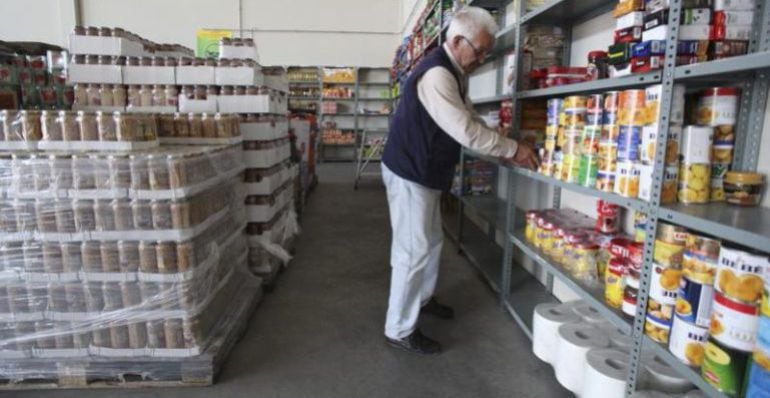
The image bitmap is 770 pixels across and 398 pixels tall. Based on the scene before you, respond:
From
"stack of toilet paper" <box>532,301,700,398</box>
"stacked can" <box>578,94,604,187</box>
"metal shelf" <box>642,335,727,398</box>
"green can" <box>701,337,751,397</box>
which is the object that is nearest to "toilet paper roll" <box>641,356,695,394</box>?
"stack of toilet paper" <box>532,301,700,398</box>

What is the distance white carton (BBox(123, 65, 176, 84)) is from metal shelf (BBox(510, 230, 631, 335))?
2.52 meters

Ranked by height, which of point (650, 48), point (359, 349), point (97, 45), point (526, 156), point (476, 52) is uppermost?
point (97, 45)

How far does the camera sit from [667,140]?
1.43 metres

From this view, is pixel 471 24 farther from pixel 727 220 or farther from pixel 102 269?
pixel 102 269

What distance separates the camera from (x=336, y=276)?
11.8 feet

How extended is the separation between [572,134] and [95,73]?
2953 millimetres

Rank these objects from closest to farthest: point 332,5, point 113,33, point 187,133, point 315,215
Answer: point 187,133 < point 113,33 < point 315,215 < point 332,5

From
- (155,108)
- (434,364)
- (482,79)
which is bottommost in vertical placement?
(434,364)

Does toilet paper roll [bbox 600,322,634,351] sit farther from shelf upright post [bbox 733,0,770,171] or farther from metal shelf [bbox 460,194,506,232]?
metal shelf [bbox 460,194,506,232]

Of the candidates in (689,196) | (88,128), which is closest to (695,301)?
(689,196)

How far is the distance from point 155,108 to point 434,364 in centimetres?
245

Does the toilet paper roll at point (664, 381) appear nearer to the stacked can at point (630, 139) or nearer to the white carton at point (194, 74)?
the stacked can at point (630, 139)

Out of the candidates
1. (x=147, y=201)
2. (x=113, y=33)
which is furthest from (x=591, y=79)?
(x=113, y=33)

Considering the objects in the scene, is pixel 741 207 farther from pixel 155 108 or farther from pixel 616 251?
pixel 155 108
